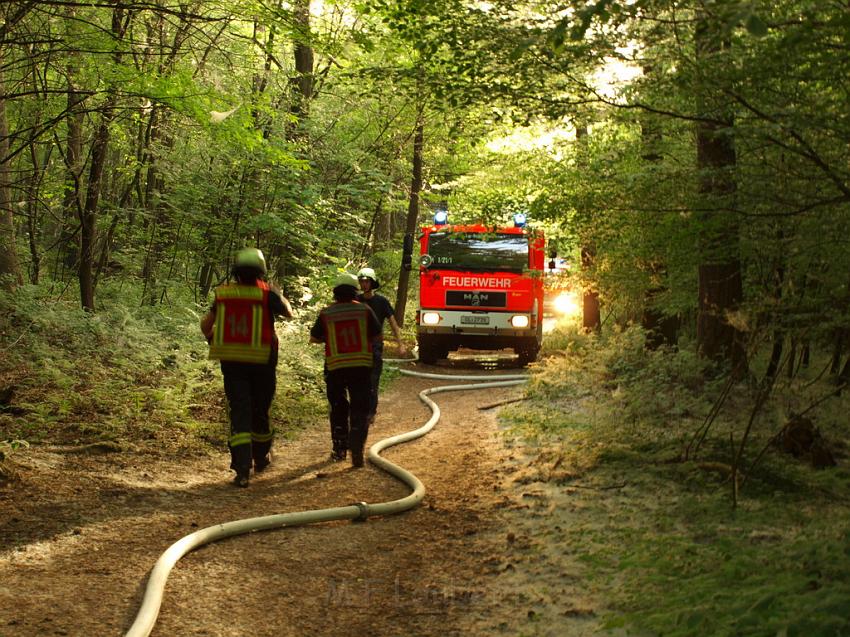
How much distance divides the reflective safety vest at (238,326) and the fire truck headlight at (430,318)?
9515 millimetres

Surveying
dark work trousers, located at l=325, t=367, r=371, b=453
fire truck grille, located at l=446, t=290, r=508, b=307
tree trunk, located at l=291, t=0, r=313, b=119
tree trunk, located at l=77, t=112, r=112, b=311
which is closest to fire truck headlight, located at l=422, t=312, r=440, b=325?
fire truck grille, located at l=446, t=290, r=508, b=307

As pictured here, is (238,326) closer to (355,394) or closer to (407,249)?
(355,394)

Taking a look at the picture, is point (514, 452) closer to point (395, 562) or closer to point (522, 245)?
point (395, 562)

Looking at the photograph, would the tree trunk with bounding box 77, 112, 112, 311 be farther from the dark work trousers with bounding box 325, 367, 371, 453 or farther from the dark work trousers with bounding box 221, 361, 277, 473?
the dark work trousers with bounding box 221, 361, 277, 473

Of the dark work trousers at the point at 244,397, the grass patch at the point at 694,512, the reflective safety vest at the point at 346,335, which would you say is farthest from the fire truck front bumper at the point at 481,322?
the dark work trousers at the point at 244,397

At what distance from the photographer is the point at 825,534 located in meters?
4.09

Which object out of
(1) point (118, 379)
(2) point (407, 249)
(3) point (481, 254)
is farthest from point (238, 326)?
(3) point (481, 254)

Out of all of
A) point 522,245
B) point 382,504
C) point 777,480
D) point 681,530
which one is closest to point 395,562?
point 382,504

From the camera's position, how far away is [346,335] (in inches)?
267

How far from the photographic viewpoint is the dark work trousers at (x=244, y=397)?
609 cm

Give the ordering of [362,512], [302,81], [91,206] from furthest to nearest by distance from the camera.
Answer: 1. [302,81]
2. [91,206]
3. [362,512]

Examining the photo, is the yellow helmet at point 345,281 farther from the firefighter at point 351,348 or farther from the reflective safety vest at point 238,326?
the reflective safety vest at point 238,326

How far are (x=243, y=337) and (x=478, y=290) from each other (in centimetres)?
Result: 969

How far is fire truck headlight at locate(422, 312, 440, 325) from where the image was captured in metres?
15.5
